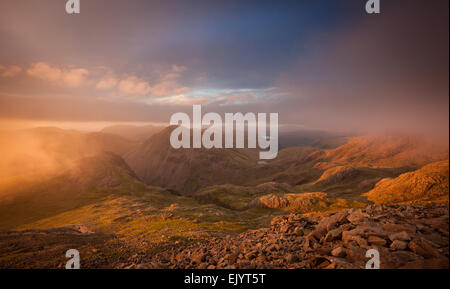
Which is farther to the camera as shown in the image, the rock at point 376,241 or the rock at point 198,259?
the rock at point 198,259

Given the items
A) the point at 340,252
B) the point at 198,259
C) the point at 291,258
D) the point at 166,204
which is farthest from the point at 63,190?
the point at 340,252

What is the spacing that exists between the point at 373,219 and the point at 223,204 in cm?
8548

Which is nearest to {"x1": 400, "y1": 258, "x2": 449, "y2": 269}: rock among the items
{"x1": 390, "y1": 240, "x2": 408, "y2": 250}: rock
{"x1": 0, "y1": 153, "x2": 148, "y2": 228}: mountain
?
{"x1": 390, "y1": 240, "x2": 408, "y2": 250}: rock

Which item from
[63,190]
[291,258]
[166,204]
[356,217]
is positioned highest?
[356,217]

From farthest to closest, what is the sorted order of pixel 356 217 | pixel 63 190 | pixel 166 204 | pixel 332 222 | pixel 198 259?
pixel 63 190 → pixel 166 204 → pixel 332 222 → pixel 356 217 → pixel 198 259

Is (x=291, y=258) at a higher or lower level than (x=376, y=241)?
lower

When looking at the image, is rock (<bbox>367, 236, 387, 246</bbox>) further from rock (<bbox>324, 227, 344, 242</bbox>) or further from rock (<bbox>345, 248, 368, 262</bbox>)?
rock (<bbox>324, 227, 344, 242</bbox>)

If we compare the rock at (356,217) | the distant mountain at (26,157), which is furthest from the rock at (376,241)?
the distant mountain at (26,157)

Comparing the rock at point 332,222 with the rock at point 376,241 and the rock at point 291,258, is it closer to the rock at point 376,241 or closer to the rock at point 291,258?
the rock at point 376,241

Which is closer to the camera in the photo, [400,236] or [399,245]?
[399,245]

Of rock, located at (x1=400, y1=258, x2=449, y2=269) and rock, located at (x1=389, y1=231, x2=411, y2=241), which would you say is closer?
rock, located at (x1=400, y1=258, x2=449, y2=269)

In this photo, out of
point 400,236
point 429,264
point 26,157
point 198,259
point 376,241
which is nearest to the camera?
point 429,264

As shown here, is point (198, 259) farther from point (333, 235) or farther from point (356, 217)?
point (356, 217)
